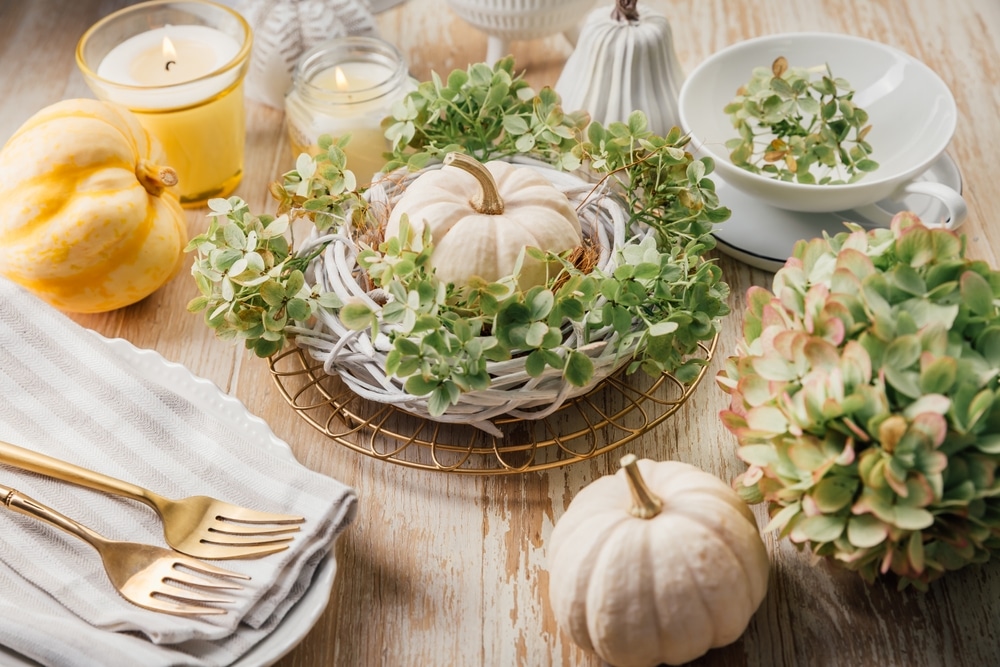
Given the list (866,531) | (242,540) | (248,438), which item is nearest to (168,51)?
(248,438)

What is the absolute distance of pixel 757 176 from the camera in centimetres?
96

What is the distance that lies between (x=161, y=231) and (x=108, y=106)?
15 centimetres

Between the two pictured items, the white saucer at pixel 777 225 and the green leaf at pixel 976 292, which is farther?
the white saucer at pixel 777 225

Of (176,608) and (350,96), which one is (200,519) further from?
(350,96)

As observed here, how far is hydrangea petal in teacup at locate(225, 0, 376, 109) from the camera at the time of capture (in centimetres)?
121

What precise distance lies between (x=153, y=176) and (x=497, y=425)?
0.46 meters

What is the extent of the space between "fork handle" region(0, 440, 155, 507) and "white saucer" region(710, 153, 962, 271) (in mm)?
656

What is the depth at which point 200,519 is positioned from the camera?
728mm

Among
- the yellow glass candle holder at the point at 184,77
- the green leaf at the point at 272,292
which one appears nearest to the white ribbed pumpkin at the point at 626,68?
the yellow glass candle holder at the point at 184,77

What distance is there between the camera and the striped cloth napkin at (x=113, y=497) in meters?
0.65

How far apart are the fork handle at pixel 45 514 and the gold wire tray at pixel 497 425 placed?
199mm

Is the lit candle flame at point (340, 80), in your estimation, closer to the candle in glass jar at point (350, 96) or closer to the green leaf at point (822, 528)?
the candle in glass jar at point (350, 96)

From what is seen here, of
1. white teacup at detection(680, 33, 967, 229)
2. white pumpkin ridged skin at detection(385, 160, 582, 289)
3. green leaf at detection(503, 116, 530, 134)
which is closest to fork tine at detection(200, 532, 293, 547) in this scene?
white pumpkin ridged skin at detection(385, 160, 582, 289)

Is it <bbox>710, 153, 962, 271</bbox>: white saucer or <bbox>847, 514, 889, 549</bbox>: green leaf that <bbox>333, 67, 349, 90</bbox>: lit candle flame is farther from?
<bbox>847, 514, 889, 549</bbox>: green leaf
